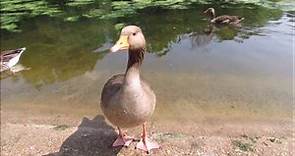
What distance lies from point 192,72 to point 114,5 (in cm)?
643

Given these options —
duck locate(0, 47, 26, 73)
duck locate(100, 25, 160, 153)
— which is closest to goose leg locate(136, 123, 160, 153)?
duck locate(100, 25, 160, 153)

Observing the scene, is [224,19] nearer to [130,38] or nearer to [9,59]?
[9,59]

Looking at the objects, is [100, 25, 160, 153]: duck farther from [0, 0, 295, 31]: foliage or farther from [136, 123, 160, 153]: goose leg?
[0, 0, 295, 31]: foliage

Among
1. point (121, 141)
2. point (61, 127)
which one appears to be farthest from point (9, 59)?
point (121, 141)

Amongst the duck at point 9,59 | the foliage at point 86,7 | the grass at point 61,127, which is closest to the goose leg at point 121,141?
the grass at point 61,127

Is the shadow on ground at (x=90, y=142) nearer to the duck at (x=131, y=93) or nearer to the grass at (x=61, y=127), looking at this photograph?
the grass at (x=61, y=127)

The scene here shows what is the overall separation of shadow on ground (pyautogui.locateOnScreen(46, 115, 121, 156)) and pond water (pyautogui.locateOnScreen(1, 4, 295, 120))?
1.07m

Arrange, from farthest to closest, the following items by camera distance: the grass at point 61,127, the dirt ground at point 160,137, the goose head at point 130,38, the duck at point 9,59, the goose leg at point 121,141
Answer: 1. the duck at point 9,59
2. the grass at point 61,127
3. the goose leg at point 121,141
4. the dirt ground at point 160,137
5. the goose head at point 130,38

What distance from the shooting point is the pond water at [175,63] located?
7.64 m

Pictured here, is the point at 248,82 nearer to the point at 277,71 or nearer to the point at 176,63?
the point at 277,71

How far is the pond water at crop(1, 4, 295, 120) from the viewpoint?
25.1 feet

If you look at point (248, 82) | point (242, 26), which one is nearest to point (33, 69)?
point (248, 82)

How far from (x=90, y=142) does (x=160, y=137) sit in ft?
3.22

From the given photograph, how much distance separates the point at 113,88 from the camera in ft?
17.1
